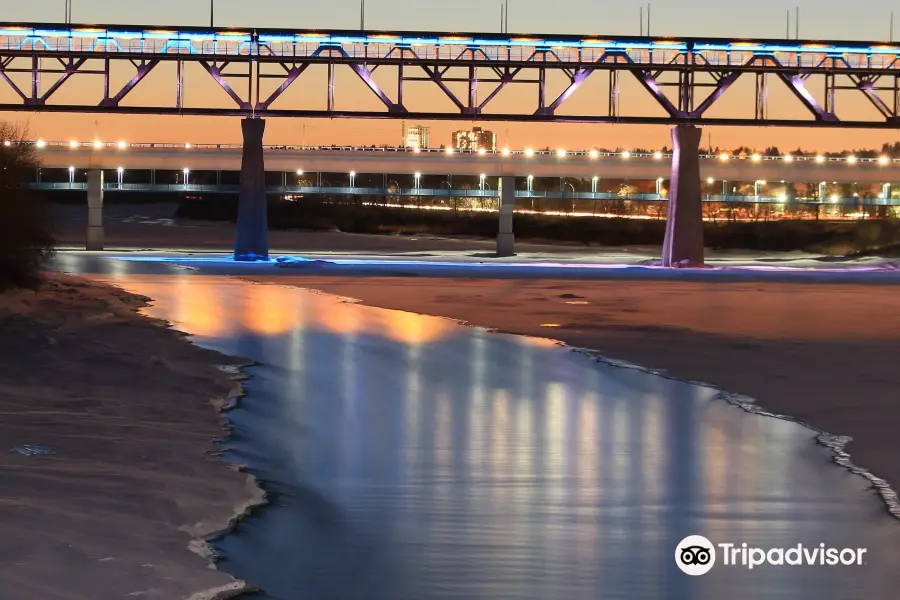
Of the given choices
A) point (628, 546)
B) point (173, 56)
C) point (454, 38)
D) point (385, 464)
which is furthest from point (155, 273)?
point (628, 546)

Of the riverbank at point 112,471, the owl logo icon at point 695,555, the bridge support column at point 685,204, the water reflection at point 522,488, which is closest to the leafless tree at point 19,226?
the riverbank at point 112,471

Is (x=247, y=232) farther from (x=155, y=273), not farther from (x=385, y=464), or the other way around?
(x=385, y=464)

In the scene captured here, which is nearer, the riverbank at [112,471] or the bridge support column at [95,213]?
the riverbank at [112,471]

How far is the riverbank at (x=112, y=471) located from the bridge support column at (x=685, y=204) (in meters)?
43.3

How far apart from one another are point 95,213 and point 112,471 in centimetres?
7279

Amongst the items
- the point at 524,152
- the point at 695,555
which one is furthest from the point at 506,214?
the point at 695,555

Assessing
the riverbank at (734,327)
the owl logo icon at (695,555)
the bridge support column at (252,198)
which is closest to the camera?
the owl logo icon at (695,555)

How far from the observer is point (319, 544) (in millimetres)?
10930

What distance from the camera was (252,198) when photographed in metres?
65.7

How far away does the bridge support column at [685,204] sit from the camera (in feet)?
212

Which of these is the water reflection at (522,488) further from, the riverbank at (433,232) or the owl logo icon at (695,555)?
the riverbank at (433,232)

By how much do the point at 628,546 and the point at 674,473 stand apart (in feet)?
10.3

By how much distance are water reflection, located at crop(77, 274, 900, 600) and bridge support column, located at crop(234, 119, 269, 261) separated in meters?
43.3

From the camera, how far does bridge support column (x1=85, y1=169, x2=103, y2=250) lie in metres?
83.0
